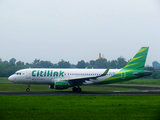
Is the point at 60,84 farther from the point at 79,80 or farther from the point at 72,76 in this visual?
the point at 72,76

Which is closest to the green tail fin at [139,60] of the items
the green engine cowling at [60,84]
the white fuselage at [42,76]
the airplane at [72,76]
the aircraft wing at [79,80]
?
the airplane at [72,76]

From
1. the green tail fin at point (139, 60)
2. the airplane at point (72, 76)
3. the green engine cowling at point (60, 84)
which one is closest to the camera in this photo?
the green engine cowling at point (60, 84)

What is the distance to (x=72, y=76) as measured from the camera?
36594 mm

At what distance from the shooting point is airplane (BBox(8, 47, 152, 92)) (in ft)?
114

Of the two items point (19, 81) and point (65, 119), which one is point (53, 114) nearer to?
point (65, 119)

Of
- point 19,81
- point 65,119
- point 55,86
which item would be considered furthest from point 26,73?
point 65,119

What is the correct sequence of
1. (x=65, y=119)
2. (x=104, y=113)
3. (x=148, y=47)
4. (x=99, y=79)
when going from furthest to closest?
Answer: (x=148, y=47), (x=99, y=79), (x=104, y=113), (x=65, y=119)

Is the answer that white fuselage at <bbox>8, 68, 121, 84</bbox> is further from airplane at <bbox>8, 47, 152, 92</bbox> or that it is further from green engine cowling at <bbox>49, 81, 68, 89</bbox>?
green engine cowling at <bbox>49, 81, 68, 89</bbox>

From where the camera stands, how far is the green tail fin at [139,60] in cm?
3881

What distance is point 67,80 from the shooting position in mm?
34906

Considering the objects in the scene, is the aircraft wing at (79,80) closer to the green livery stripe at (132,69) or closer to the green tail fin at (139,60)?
the green livery stripe at (132,69)

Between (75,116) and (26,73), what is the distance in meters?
21.4

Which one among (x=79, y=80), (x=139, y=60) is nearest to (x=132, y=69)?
(x=139, y=60)

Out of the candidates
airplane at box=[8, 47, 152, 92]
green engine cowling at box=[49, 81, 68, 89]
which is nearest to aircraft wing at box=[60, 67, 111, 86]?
airplane at box=[8, 47, 152, 92]
